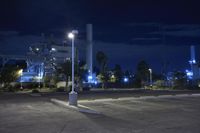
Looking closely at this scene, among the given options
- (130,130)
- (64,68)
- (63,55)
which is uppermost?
(63,55)

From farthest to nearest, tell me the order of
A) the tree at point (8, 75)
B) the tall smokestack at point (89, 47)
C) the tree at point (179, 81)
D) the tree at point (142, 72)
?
1. the tall smokestack at point (89, 47)
2. the tree at point (142, 72)
3. the tree at point (179, 81)
4. the tree at point (8, 75)

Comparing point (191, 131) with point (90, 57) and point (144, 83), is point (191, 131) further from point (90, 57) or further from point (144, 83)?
point (90, 57)

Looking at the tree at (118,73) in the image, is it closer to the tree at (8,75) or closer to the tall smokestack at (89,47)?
the tall smokestack at (89,47)

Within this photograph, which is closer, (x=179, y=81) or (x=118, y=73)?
(x=179, y=81)

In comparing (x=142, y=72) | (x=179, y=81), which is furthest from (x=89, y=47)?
(x=179, y=81)

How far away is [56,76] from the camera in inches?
2911

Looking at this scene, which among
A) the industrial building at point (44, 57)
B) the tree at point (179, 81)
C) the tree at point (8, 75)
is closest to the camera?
the tree at point (8, 75)

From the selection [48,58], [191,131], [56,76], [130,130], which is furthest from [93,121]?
[48,58]

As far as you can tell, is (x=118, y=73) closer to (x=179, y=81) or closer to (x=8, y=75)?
(x=179, y=81)

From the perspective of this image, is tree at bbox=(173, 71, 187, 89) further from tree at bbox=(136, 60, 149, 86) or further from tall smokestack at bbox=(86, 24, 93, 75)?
tall smokestack at bbox=(86, 24, 93, 75)

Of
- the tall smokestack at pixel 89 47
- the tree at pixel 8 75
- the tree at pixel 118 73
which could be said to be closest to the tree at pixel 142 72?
the tree at pixel 118 73

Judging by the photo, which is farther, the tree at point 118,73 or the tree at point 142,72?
the tree at point 118,73

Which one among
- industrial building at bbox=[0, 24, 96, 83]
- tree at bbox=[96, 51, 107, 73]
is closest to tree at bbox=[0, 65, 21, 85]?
industrial building at bbox=[0, 24, 96, 83]

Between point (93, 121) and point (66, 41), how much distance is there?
103m
